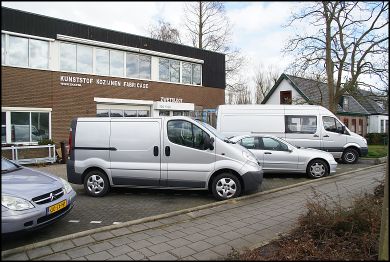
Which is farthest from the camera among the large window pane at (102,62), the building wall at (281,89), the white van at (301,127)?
the building wall at (281,89)

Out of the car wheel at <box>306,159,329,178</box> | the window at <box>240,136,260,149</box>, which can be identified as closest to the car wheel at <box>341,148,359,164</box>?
the car wheel at <box>306,159,329,178</box>

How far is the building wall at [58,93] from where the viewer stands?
16.2 meters

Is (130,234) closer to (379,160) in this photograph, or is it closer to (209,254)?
(209,254)

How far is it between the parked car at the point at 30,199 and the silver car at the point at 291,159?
6.53 meters

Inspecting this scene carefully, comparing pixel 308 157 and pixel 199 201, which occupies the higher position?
pixel 308 157

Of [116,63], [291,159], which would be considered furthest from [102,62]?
[291,159]

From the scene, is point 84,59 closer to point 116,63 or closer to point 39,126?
point 116,63

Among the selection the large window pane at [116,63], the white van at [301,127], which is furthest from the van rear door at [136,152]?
the large window pane at [116,63]

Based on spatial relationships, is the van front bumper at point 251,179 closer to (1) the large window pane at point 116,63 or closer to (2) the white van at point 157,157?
(2) the white van at point 157,157

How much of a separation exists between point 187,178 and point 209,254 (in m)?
3.39

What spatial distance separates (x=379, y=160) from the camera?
15125 mm

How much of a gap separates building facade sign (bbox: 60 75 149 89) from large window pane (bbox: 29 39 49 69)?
1100 millimetres

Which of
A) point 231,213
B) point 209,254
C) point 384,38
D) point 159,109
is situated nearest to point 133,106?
point 159,109

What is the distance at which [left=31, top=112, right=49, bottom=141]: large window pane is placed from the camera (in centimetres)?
1698
